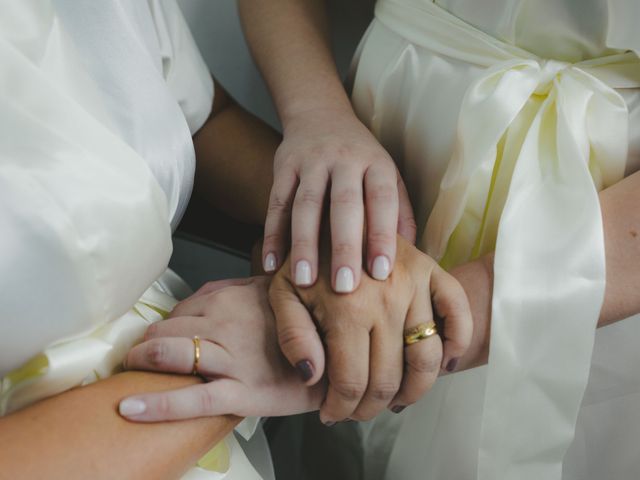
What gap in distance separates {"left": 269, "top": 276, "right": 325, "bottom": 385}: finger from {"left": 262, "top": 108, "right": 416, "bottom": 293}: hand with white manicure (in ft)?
0.10

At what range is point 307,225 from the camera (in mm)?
676

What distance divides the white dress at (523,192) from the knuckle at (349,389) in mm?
132

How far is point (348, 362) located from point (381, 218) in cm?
14

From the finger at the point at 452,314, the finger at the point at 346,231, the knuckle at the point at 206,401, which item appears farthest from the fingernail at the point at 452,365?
the knuckle at the point at 206,401

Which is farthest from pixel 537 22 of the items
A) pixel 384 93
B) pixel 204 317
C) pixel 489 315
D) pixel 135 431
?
pixel 135 431

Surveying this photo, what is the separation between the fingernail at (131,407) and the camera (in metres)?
0.58

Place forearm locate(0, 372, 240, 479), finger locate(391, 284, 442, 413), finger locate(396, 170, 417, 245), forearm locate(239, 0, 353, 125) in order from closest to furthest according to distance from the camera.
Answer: forearm locate(0, 372, 240, 479)
finger locate(391, 284, 442, 413)
finger locate(396, 170, 417, 245)
forearm locate(239, 0, 353, 125)

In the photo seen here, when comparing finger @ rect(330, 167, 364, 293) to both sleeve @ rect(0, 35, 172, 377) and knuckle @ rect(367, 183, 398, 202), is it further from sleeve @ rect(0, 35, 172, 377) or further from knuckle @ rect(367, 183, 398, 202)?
sleeve @ rect(0, 35, 172, 377)

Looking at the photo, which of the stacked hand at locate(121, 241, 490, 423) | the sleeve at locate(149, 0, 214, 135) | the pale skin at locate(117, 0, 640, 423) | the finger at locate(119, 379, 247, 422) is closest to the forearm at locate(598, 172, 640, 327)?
the pale skin at locate(117, 0, 640, 423)

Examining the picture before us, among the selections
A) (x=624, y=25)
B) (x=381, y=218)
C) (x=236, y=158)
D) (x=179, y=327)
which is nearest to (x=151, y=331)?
(x=179, y=327)

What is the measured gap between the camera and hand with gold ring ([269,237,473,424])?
0.62 m

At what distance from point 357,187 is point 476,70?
0.63 ft

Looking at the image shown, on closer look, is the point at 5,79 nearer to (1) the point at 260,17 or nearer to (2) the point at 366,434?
(1) the point at 260,17

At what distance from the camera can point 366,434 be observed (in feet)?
3.10
